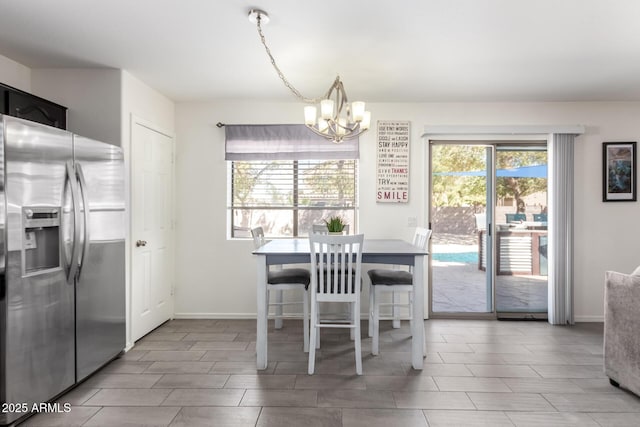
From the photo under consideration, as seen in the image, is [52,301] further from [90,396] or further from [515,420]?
[515,420]

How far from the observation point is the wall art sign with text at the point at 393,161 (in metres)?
4.11

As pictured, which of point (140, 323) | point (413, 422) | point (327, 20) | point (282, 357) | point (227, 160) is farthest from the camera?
point (227, 160)

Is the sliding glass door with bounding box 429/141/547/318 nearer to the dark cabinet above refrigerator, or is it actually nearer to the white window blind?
the white window blind

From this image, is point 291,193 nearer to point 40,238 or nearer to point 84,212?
point 84,212

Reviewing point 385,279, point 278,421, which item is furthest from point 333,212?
point 278,421

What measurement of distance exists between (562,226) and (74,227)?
4.50 metres

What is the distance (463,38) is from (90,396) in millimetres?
3488

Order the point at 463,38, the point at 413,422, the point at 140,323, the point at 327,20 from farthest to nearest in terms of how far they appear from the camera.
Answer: the point at 140,323 → the point at 463,38 → the point at 327,20 → the point at 413,422

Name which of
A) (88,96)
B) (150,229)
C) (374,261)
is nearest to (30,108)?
(88,96)

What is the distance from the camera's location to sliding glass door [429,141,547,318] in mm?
4172

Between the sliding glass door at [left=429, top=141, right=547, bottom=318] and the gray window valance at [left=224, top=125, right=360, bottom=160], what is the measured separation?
1.09 metres

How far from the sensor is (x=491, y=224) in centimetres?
415

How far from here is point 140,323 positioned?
3.45 meters

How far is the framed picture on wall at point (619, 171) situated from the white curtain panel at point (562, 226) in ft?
1.42
